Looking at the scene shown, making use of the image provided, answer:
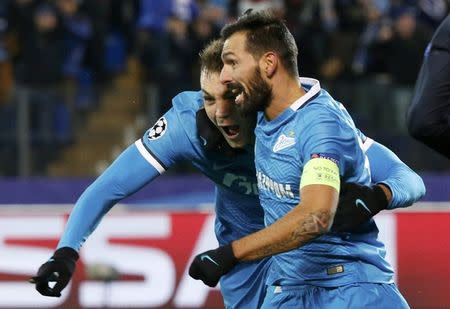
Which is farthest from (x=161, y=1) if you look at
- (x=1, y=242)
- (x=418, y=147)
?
(x=1, y=242)

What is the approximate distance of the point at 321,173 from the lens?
14.8ft

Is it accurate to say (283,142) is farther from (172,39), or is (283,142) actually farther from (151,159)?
(172,39)

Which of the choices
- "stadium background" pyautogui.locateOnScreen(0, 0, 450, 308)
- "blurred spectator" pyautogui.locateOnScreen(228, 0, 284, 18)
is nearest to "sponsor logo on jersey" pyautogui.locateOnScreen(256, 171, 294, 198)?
"stadium background" pyautogui.locateOnScreen(0, 0, 450, 308)

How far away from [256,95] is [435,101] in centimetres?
71

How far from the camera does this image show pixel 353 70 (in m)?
14.9

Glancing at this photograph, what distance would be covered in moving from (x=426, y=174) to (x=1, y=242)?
586cm

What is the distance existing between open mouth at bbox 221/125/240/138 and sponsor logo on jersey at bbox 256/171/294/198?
1.72ft

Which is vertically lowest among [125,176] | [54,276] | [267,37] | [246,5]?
[246,5]

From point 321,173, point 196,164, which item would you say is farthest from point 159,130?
point 321,173

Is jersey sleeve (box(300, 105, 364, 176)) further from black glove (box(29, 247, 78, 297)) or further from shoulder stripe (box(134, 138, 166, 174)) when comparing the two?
black glove (box(29, 247, 78, 297))

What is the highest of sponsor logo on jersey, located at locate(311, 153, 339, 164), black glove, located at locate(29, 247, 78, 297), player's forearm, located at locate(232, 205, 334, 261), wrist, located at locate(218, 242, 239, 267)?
sponsor logo on jersey, located at locate(311, 153, 339, 164)

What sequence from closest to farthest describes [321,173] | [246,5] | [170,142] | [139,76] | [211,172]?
[321,173], [170,142], [211,172], [139,76], [246,5]

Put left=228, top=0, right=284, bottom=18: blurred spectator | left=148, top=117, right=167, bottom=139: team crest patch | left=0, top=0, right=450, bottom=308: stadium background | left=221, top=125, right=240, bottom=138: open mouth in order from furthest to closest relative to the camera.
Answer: left=228, top=0, right=284, bottom=18: blurred spectator → left=0, top=0, right=450, bottom=308: stadium background → left=148, top=117, right=167, bottom=139: team crest patch → left=221, top=125, right=240, bottom=138: open mouth

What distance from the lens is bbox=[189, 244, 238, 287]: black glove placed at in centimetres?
459
